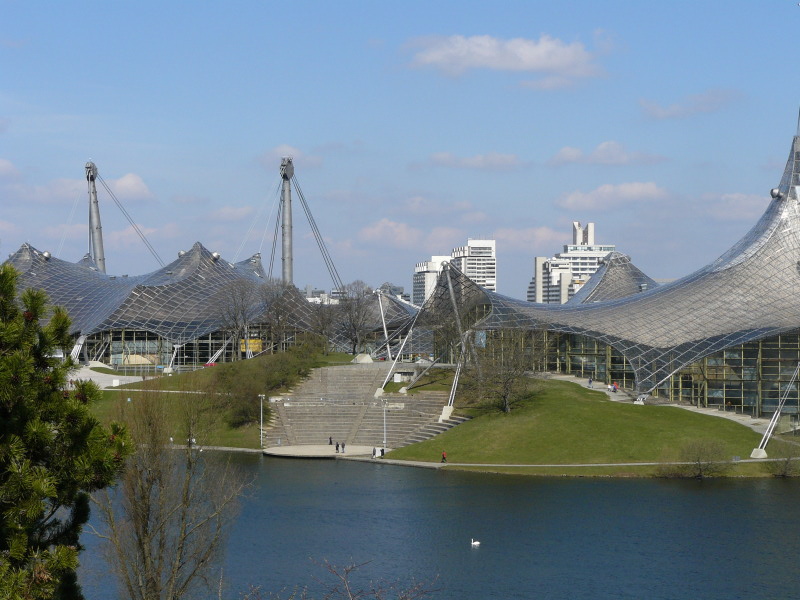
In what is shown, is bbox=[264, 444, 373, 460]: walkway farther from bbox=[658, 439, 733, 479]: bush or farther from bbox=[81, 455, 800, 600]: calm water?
bbox=[658, 439, 733, 479]: bush

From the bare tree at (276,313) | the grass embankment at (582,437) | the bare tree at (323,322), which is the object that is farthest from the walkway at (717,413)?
the bare tree at (276,313)

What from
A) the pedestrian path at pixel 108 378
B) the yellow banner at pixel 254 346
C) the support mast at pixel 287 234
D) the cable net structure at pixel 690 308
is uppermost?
the support mast at pixel 287 234

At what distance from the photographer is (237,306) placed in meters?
117

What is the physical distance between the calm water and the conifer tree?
690 inches

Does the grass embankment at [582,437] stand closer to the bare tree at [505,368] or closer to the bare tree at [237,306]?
the bare tree at [505,368]

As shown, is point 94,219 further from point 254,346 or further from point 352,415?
point 352,415

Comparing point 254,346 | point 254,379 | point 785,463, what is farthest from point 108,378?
point 785,463

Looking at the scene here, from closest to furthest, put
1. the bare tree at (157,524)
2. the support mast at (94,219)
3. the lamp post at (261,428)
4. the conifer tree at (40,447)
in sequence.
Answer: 1. the conifer tree at (40,447)
2. the bare tree at (157,524)
3. the lamp post at (261,428)
4. the support mast at (94,219)

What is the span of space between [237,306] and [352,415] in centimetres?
3333

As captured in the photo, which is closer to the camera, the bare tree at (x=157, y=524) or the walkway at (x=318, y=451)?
the bare tree at (x=157, y=524)

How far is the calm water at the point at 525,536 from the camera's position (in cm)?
4331

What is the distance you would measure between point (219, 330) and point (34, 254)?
33.7 metres

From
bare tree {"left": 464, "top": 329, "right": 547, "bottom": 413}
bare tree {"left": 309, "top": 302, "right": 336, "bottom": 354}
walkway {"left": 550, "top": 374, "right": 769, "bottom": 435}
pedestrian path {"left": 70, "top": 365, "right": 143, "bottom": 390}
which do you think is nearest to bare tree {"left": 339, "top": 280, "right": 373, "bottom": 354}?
bare tree {"left": 309, "top": 302, "right": 336, "bottom": 354}

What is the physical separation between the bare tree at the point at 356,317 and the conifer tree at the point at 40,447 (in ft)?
344
